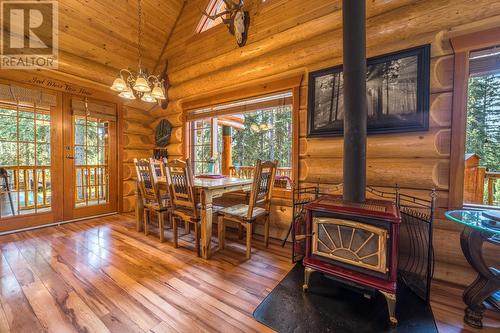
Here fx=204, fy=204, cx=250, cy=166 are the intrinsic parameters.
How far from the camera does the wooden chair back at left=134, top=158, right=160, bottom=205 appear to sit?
2801 millimetres

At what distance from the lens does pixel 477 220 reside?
4.69 ft

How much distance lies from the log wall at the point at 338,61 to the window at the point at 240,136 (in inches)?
13.3

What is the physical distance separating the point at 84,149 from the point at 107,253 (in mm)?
2371

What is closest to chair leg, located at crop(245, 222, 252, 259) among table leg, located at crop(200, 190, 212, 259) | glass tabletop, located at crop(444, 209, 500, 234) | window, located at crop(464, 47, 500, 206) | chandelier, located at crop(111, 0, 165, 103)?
table leg, located at crop(200, 190, 212, 259)

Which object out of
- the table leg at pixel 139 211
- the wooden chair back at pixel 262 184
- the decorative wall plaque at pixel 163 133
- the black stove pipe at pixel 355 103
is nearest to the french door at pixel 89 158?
the decorative wall plaque at pixel 163 133

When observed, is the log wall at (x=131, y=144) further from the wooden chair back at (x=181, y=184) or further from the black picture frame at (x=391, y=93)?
the black picture frame at (x=391, y=93)

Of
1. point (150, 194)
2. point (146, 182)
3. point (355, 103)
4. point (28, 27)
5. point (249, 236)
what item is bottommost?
point (249, 236)

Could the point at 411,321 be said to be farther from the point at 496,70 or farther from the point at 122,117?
the point at 122,117

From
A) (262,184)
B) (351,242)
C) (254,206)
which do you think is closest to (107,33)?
(262,184)

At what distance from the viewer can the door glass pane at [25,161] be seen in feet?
9.93

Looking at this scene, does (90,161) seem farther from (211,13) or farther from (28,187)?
(211,13)

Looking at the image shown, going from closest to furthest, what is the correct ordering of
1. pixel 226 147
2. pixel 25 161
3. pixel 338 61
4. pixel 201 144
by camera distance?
1. pixel 338 61
2. pixel 25 161
3. pixel 201 144
4. pixel 226 147

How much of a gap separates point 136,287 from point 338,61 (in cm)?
318

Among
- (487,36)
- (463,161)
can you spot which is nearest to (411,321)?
(463,161)
